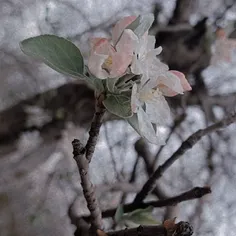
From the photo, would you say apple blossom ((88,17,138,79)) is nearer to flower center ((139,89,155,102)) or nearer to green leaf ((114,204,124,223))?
flower center ((139,89,155,102))

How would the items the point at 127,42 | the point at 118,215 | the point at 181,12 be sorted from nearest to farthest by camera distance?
the point at 127,42 < the point at 118,215 < the point at 181,12

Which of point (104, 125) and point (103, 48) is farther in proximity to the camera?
point (104, 125)

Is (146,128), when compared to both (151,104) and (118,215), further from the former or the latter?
(118,215)

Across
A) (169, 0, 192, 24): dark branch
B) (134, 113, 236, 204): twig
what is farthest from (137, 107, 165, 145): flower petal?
(169, 0, 192, 24): dark branch

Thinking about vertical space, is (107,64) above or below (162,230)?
above

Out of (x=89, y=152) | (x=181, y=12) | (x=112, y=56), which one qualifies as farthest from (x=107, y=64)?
(x=181, y=12)

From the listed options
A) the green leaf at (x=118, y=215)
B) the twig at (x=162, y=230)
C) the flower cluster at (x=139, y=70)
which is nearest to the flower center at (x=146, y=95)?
the flower cluster at (x=139, y=70)

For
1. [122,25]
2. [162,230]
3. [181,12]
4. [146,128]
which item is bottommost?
[162,230]

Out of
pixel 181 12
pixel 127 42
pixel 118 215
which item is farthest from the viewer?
pixel 181 12
